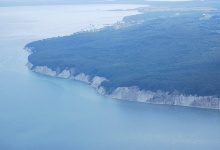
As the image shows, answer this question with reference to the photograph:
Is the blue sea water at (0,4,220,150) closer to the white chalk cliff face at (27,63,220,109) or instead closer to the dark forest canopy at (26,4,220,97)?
the white chalk cliff face at (27,63,220,109)

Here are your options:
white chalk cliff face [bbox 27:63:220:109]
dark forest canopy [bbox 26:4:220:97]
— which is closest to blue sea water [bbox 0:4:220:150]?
white chalk cliff face [bbox 27:63:220:109]

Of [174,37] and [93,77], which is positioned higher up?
[174,37]

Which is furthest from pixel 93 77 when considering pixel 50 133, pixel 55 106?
pixel 50 133

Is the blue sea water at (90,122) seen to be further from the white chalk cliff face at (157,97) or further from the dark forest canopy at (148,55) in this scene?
the dark forest canopy at (148,55)

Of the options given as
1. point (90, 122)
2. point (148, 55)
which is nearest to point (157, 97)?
point (90, 122)

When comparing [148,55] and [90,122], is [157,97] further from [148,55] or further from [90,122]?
[148,55]

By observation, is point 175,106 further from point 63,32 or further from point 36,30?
point 36,30
